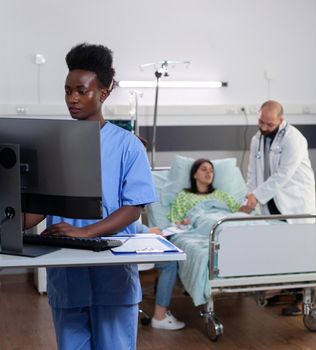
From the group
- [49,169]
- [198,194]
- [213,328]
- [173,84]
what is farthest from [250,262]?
[173,84]

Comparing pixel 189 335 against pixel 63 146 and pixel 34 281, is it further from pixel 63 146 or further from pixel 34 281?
pixel 63 146

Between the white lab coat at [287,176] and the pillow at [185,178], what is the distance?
0.30 meters

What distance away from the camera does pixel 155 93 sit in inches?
206

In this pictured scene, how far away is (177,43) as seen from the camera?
5.32m

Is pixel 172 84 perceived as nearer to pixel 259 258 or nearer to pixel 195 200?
pixel 195 200

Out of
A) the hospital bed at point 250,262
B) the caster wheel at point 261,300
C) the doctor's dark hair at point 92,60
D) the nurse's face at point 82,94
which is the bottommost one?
the caster wheel at point 261,300

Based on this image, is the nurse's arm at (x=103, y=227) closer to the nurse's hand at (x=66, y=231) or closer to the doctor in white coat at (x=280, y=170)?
the nurse's hand at (x=66, y=231)

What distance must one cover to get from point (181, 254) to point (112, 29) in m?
3.68

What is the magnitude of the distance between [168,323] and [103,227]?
2166mm

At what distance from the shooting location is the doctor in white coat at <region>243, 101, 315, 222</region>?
4.32 m

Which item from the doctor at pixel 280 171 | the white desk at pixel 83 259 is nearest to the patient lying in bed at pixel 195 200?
the doctor at pixel 280 171

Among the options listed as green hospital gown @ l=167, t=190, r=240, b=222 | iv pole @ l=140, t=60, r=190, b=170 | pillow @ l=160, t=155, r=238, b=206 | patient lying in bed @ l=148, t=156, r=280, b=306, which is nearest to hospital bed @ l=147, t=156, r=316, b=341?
patient lying in bed @ l=148, t=156, r=280, b=306

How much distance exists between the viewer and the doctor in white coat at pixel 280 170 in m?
4.32

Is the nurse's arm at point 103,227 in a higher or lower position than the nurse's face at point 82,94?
lower
